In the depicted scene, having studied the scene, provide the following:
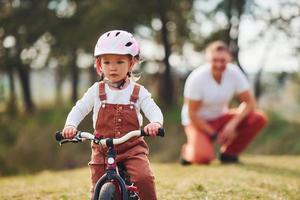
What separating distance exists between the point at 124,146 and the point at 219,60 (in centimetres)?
467

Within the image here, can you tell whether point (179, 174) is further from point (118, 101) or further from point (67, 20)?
point (67, 20)

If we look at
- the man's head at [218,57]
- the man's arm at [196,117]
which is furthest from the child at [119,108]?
the man's arm at [196,117]

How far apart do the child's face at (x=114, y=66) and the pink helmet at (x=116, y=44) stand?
0.06 meters

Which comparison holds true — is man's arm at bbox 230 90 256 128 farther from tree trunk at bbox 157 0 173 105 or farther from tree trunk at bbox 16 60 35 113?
tree trunk at bbox 16 60 35 113

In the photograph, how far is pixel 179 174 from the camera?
7.71 meters

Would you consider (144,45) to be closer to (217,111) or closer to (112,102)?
(217,111)

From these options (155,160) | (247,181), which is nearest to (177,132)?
(155,160)

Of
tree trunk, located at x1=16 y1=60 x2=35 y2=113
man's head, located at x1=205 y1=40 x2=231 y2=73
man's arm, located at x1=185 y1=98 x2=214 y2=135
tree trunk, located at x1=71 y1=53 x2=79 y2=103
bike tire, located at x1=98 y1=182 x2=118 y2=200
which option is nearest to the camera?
bike tire, located at x1=98 y1=182 x2=118 y2=200

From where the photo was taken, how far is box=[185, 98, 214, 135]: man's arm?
8953mm

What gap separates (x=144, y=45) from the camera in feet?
67.6

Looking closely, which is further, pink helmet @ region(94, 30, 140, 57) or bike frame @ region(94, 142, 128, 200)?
pink helmet @ region(94, 30, 140, 57)

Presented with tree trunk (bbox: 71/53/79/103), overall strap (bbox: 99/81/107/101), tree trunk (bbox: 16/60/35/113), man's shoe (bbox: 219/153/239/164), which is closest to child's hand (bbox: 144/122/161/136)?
overall strap (bbox: 99/81/107/101)

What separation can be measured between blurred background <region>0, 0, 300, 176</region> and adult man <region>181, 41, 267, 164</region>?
17.6 feet

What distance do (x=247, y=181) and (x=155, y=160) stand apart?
27.6 ft
